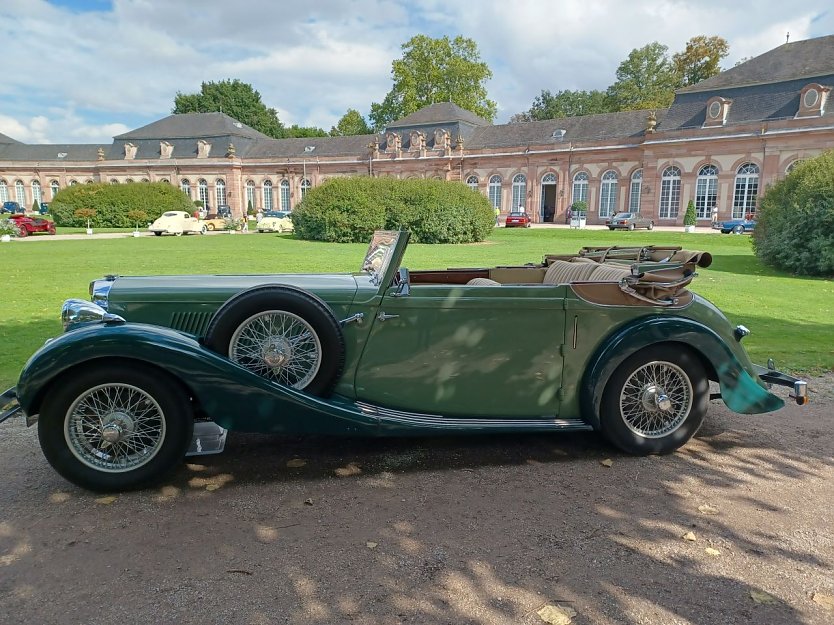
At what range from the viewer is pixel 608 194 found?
2175 inches

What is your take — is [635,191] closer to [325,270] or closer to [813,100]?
[813,100]

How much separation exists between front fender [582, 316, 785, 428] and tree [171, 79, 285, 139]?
88.8 m

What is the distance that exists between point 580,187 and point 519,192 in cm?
649

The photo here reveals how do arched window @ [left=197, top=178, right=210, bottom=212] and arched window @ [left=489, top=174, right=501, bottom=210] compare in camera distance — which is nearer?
arched window @ [left=489, top=174, right=501, bottom=210]

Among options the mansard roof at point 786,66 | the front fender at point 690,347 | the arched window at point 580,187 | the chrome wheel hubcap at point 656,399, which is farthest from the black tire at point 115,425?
the arched window at point 580,187

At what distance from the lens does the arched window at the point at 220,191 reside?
233 ft

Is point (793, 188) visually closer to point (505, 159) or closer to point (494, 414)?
point (494, 414)

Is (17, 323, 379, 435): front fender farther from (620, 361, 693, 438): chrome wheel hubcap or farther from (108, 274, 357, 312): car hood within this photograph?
(620, 361, 693, 438): chrome wheel hubcap

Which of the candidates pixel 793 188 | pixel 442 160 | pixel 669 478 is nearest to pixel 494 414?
pixel 669 478

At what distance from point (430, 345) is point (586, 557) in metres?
1.61

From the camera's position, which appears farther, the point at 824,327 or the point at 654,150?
the point at 654,150

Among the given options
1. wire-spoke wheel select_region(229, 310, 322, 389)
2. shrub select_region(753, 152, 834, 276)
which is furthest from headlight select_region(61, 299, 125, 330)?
shrub select_region(753, 152, 834, 276)

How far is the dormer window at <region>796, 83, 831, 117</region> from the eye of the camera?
41.8 metres

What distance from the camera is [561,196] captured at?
57.2 metres
